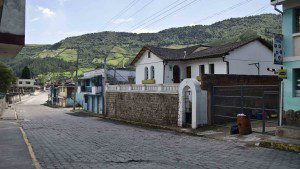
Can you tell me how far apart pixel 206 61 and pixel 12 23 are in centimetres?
2613

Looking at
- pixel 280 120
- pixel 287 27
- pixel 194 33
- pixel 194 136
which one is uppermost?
pixel 194 33

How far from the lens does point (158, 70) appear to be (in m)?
37.3

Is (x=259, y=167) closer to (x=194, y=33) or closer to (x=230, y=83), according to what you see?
(x=230, y=83)

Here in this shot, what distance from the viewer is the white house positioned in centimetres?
3084

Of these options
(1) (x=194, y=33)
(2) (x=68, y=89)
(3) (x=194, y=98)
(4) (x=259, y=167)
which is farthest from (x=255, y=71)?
(1) (x=194, y=33)

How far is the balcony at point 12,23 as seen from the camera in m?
8.02

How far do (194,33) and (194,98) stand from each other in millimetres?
135224

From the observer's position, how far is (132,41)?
183750mm

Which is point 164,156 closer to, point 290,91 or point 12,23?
point 12,23

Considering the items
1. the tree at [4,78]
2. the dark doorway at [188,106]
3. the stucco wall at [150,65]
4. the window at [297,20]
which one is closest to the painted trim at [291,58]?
the window at [297,20]

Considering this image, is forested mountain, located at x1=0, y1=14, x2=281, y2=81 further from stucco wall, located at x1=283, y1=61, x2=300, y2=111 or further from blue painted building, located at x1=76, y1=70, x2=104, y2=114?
stucco wall, located at x1=283, y1=61, x2=300, y2=111

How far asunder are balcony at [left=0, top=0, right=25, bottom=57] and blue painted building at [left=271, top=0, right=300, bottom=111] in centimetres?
1102

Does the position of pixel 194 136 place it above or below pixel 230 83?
below

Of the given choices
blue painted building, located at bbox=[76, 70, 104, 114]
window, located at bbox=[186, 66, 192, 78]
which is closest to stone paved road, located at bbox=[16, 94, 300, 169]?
window, located at bbox=[186, 66, 192, 78]
